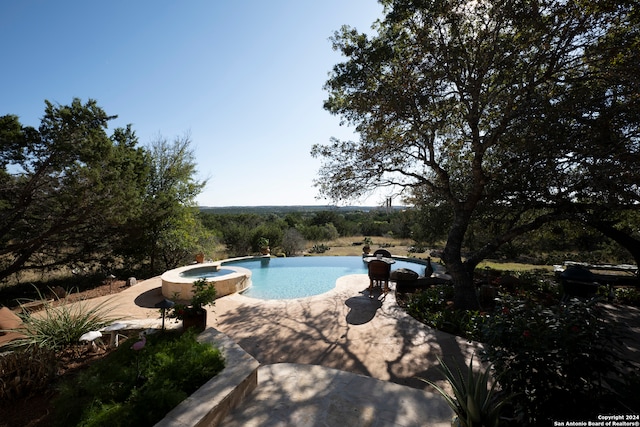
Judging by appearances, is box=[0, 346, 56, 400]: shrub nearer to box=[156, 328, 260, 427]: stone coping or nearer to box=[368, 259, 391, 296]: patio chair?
box=[156, 328, 260, 427]: stone coping

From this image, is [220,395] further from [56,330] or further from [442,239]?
[442,239]

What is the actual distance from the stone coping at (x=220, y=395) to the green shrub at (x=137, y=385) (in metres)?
0.13

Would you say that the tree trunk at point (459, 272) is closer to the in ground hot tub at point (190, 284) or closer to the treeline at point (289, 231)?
the treeline at point (289, 231)

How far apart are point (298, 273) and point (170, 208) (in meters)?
7.52

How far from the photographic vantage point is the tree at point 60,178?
23.9 feet

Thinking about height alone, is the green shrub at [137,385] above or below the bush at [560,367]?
below

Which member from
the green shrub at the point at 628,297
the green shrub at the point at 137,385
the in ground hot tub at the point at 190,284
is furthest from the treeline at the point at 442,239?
the green shrub at the point at 137,385

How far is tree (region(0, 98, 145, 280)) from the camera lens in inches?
287

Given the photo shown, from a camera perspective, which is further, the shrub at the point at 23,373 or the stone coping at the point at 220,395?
the shrub at the point at 23,373

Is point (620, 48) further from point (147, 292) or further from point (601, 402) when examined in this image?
point (147, 292)

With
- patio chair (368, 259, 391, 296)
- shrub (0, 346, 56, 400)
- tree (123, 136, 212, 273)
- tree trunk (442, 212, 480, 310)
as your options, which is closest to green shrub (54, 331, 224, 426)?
shrub (0, 346, 56, 400)

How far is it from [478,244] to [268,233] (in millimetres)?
16904

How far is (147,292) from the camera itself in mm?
9367

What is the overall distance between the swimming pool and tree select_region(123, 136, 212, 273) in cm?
307
